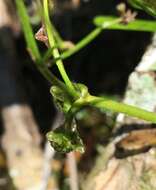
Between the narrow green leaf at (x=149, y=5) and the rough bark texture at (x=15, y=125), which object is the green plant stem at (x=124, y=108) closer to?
the narrow green leaf at (x=149, y=5)

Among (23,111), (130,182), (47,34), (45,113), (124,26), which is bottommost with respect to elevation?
(45,113)

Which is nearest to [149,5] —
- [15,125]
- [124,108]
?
[124,108]

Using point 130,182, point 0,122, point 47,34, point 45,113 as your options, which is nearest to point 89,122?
point 45,113

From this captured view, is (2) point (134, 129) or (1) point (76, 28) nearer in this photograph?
(2) point (134, 129)

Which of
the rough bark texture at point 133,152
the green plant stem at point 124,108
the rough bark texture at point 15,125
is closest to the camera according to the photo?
the green plant stem at point 124,108

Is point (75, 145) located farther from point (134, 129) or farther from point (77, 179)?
point (77, 179)

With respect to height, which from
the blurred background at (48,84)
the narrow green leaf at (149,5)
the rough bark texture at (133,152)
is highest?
the narrow green leaf at (149,5)

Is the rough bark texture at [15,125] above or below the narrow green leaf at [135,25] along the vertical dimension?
below

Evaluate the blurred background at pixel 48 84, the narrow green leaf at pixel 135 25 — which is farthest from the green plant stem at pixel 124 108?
the blurred background at pixel 48 84

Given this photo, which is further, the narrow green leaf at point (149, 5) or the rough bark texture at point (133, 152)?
the rough bark texture at point (133, 152)

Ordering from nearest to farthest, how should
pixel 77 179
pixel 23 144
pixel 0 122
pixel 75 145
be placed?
pixel 75 145 → pixel 77 179 → pixel 23 144 → pixel 0 122
